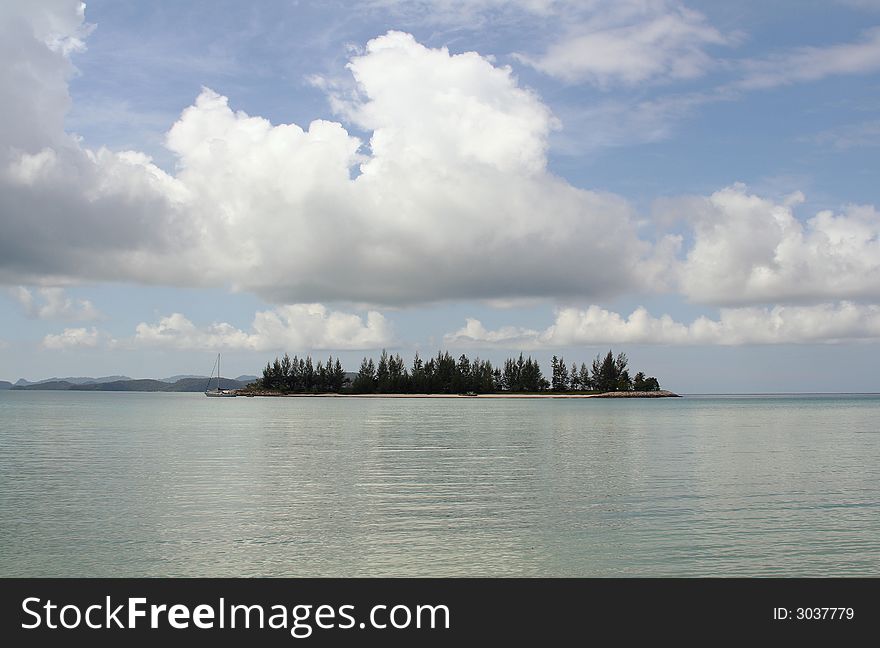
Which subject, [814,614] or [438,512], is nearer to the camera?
[814,614]

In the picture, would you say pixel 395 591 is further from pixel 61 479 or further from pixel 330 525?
pixel 61 479

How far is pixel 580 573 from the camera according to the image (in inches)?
1029

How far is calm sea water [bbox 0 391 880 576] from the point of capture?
27094 millimetres

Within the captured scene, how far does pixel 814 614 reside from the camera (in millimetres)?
22312

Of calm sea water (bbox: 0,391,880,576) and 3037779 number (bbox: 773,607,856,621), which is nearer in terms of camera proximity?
3037779 number (bbox: 773,607,856,621)

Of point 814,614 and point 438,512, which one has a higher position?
point 438,512

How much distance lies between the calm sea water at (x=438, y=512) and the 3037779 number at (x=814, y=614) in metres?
3.16

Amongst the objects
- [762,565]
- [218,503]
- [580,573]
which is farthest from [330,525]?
[762,565]

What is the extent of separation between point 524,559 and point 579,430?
81.1 m

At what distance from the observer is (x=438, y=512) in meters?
36.2

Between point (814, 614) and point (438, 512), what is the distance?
17821 millimetres

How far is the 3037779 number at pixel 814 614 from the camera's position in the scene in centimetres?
2198

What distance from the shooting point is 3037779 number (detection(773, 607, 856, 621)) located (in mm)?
21984

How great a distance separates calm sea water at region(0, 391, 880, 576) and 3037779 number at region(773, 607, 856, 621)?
10.4 feet
